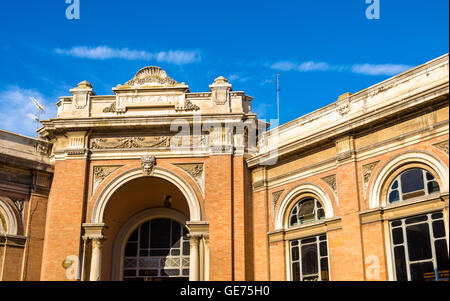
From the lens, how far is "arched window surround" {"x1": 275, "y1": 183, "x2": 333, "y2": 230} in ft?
63.9

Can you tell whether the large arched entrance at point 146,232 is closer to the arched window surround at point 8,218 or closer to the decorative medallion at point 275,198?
the decorative medallion at point 275,198

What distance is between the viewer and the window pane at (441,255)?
15.5 meters

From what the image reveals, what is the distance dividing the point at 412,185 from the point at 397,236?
1.62m

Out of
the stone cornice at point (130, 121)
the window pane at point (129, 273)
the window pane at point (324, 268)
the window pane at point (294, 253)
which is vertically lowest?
the window pane at point (324, 268)

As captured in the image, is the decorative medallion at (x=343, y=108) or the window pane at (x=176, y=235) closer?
the decorative medallion at (x=343, y=108)

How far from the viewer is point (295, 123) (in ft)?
69.6

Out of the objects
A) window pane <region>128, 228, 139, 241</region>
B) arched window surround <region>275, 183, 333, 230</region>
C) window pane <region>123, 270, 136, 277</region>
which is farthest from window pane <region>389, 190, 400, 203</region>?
window pane <region>128, 228, 139, 241</region>

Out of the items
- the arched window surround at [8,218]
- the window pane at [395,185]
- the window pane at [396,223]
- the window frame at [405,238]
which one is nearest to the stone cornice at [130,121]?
the arched window surround at [8,218]

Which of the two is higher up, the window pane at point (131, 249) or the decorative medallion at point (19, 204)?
the decorative medallion at point (19, 204)

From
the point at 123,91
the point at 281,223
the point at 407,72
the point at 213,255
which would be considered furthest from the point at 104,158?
the point at 407,72

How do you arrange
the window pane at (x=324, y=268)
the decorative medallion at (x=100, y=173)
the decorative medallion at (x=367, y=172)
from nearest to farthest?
1. the decorative medallion at (x=367, y=172)
2. the window pane at (x=324, y=268)
3. the decorative medallion at (x=100, y=173)

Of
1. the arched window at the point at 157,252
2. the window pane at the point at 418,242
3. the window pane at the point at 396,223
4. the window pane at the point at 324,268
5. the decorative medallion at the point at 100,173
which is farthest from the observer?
the arched window at the point at 157,252

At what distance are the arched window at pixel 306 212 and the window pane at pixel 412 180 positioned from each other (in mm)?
3468
